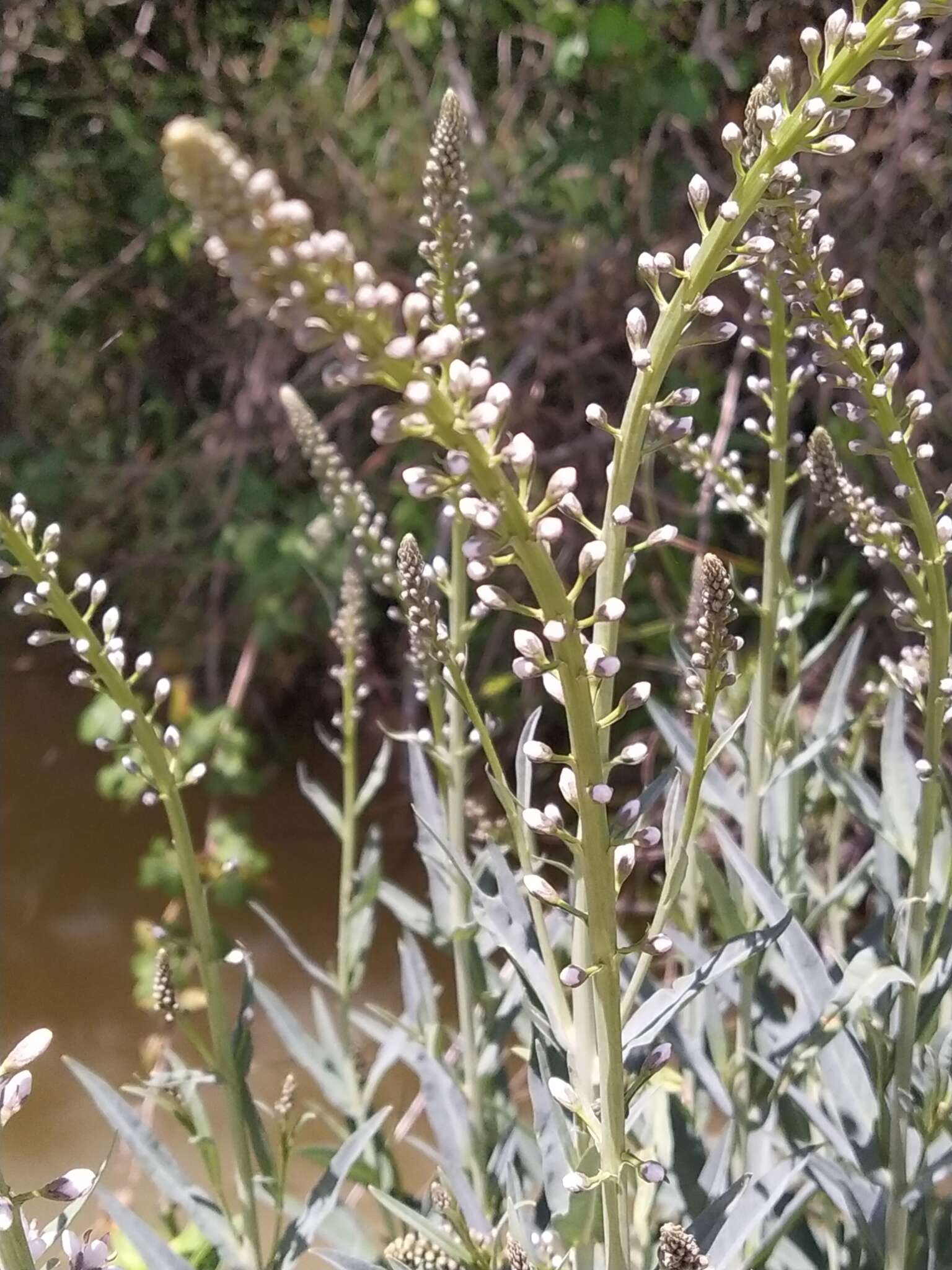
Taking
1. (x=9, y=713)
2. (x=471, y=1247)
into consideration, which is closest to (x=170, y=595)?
(x=9, y=713)

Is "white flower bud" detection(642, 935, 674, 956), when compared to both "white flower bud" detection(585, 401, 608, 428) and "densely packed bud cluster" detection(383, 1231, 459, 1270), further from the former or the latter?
"densely packed bud cluster" detection(383, 1231, 459, 1270)

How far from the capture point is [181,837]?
1.37 feet

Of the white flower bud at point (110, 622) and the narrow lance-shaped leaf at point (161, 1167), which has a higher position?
the white flower bud at point (110, 622)

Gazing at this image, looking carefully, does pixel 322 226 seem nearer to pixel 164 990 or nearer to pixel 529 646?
pixel 164 990

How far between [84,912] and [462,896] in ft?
2.46

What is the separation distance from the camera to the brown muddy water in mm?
919

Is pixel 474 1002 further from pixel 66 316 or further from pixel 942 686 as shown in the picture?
pixel 66 316

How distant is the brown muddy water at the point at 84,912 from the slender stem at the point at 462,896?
39cm

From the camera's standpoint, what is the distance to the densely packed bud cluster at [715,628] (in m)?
0.28

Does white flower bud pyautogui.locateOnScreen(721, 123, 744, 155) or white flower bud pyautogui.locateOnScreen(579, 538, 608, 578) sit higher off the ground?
white flower bud pyautogui.locateOnScreen(721, 123, 744, 155)

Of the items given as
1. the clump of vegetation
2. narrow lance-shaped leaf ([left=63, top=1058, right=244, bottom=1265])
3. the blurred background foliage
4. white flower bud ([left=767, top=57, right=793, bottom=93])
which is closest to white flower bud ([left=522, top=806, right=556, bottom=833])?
the clump of vegetation

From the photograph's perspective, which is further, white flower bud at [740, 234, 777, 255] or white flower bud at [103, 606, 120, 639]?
white flower bud at [103, 606, 120, 639]

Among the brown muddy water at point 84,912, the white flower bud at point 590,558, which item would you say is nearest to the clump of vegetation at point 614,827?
the white flower bud at point 590,558

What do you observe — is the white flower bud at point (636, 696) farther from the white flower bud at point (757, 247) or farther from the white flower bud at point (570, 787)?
the white flower bud at point (757, 247)
